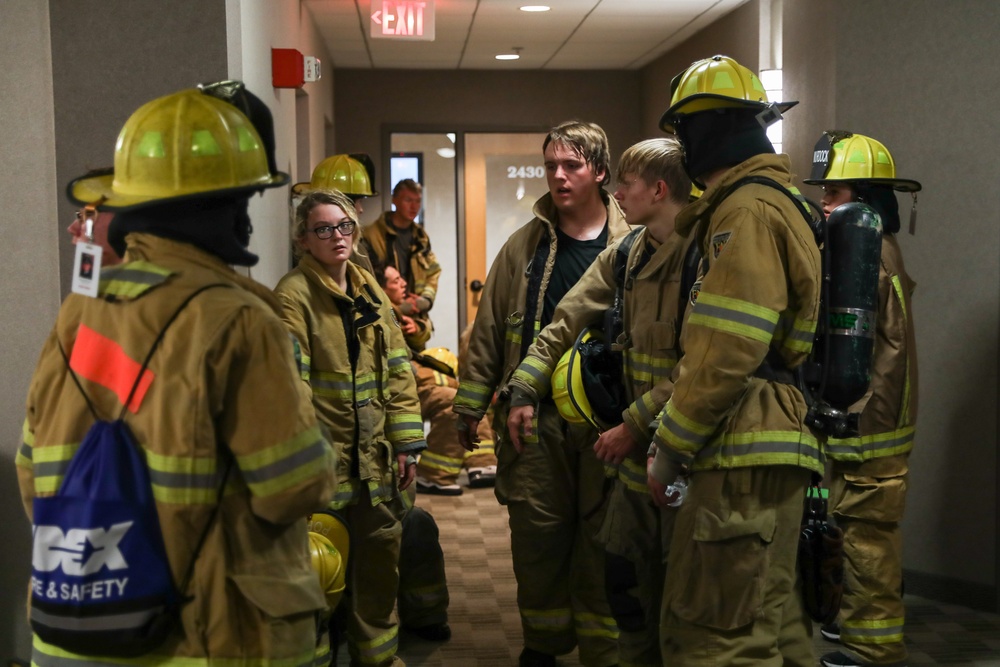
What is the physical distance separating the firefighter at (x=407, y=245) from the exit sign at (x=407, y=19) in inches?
46.2

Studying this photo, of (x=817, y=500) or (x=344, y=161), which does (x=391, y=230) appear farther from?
(x=817, y=500)

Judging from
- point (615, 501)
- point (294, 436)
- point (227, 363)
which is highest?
point (227, 363)

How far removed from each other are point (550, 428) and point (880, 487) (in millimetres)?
1121

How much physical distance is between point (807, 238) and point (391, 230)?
5035mm

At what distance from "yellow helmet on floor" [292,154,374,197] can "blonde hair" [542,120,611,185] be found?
1644mm

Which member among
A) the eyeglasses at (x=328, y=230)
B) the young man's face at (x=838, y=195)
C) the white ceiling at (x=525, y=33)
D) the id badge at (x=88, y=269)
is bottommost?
the id badge at (x=88, y=269)

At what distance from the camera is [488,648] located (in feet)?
12.6

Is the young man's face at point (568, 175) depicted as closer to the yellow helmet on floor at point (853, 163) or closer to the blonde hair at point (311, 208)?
the blonde hair at point (311, 208)

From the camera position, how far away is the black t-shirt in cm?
350

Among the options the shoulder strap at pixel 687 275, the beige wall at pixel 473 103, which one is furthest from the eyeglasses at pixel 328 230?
the beige wall at pixel 473 103

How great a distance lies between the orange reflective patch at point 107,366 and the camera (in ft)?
5.35

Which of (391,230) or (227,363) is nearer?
(227,363)

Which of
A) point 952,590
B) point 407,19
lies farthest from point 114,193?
point 407,19

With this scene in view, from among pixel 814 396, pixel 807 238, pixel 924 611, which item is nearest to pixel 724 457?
pixel 814 396
